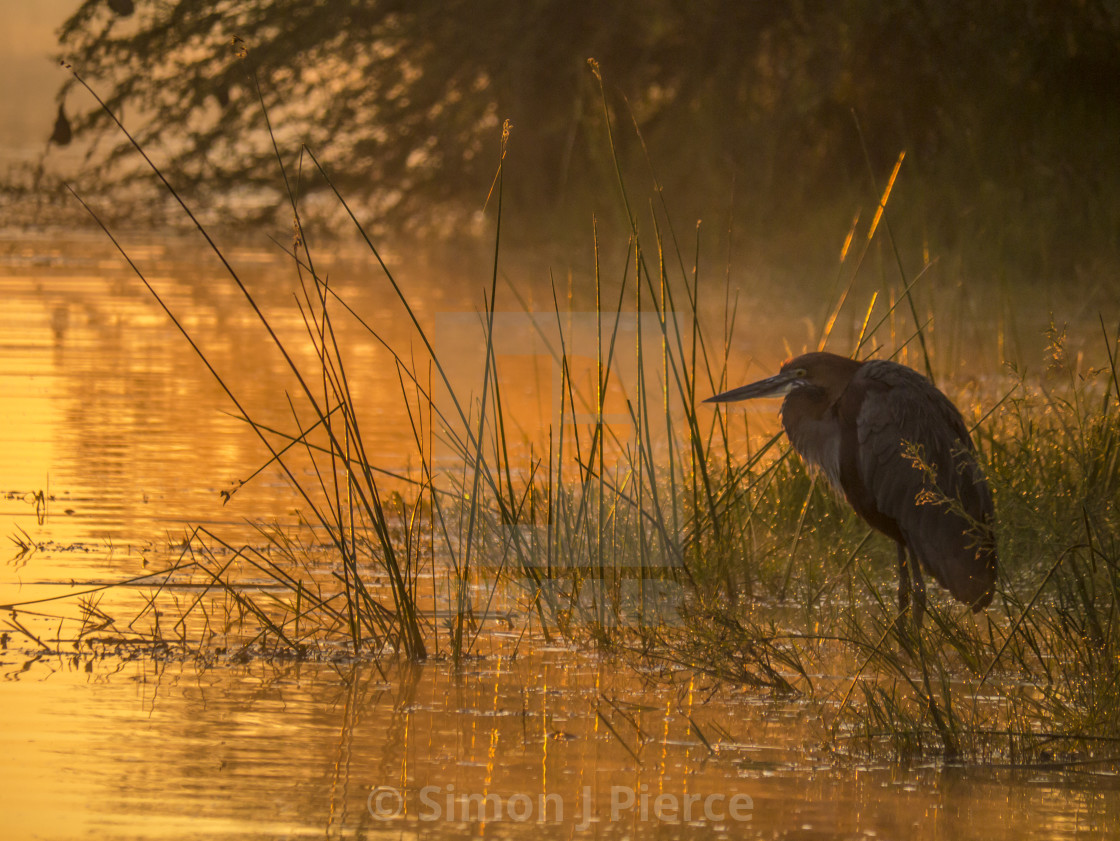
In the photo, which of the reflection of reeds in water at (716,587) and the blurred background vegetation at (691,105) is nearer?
the reflection of reeds in water at (716,587)

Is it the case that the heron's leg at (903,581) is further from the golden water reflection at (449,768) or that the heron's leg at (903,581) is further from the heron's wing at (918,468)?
the golden water reflection at (449,768)

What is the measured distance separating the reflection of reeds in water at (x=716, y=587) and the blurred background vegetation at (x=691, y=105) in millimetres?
7000

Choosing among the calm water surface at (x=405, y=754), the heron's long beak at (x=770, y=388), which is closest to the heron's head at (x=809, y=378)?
the heron's long beak at (x=770, y=388)

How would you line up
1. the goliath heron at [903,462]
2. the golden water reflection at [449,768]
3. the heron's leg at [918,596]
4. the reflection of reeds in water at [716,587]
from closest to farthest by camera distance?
the golden water reflection at [449,768], the reflection of reeds in water at [716,587], the heron's leg at [918,596], the goliath heron at [903,462]

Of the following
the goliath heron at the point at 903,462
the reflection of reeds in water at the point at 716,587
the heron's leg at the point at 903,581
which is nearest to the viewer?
the reflection of reeds in water at the point at 716,587

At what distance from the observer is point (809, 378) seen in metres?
3.77

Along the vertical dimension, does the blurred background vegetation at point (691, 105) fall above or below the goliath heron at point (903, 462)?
above

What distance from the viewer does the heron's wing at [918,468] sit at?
343cm

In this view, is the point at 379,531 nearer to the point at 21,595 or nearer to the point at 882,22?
the point at 21,595

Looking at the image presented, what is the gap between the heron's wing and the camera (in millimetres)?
3434

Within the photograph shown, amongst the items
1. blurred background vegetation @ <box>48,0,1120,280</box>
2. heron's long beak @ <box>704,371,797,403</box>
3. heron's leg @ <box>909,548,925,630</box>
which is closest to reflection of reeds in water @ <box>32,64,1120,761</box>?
heron's leg @ <box>909,548,925,630</box>

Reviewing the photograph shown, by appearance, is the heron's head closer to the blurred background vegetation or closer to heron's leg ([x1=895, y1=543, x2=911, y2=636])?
heron's leg ([x1=895, y1=543, x2=911, y2=636])

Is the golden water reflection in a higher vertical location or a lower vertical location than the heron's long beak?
lower

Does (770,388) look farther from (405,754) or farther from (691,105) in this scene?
(691,105)
